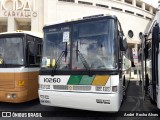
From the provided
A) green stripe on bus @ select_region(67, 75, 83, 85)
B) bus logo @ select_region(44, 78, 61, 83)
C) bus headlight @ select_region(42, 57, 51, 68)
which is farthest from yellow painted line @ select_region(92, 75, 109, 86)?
bus headlight @ select_region(42, 57, 51, 68)

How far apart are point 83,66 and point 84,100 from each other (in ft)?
2.84

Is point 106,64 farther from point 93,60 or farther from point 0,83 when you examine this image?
point 0,83

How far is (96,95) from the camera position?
7219mm

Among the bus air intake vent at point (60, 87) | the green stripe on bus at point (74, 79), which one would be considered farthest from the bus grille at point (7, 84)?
the green stripe on bus at point (74, 79)

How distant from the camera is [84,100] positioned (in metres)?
7.34

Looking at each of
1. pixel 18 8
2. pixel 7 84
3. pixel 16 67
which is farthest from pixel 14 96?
pixel 18 8

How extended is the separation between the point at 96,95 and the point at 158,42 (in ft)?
6.47

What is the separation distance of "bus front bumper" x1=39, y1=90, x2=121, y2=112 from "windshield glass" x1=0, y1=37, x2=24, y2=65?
188 centimetres

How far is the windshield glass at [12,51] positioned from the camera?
934cm

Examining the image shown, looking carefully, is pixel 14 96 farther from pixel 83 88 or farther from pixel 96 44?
pixel 96 44

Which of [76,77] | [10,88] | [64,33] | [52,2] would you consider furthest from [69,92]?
[52,2]

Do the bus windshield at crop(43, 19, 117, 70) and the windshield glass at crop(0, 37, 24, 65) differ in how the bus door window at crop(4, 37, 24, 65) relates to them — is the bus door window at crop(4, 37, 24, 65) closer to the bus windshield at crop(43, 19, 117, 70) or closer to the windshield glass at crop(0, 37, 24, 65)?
the windshield glass at crop(0, 37, 24, 65)

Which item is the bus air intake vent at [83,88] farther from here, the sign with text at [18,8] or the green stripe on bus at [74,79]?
the sign with text at [18,8]

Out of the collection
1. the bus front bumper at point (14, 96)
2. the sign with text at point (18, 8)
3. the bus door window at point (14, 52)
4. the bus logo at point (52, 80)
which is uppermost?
the sign with text at point (18, 8)
